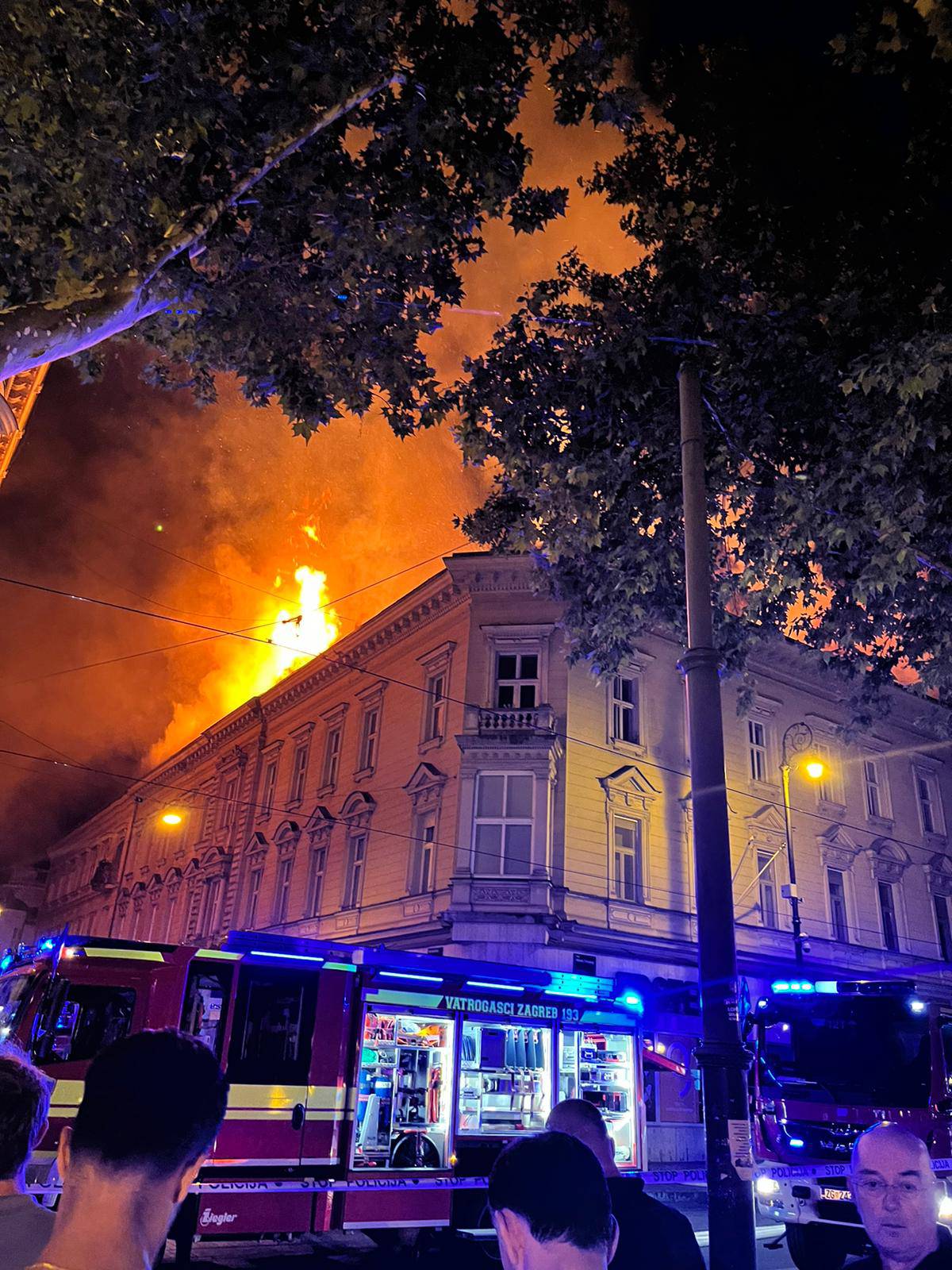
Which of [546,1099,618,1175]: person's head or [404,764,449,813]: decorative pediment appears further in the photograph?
[404,764,449,813]: decorative pediment

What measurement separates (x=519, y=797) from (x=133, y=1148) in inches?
870

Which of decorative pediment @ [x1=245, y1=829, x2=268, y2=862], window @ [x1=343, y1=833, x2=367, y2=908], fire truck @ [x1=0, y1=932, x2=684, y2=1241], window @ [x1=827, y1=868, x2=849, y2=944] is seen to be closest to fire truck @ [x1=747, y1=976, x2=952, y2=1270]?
fire truck @ [x1=0, y1=932, x2=684, y2=1241]

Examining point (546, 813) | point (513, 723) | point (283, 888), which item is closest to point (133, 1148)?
point (546, 813)

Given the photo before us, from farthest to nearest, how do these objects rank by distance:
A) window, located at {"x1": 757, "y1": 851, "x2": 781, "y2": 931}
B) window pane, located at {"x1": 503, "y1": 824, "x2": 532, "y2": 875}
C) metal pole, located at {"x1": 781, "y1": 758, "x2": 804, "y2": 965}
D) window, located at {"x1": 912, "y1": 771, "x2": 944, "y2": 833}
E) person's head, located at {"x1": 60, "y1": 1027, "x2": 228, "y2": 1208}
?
window, located at {"x1": 912, "y1": 771, "x2": 944, "y2": 833}, window, located at {"x1": 757, "y1": 851, "x2": 781, "y2": 931}, window pane, located at {"x1": 503, "y1": 824, "x2": 532, "y2": 875}, metal pole, located at {"x1": 781, "y1": 758, "x2": 804, "y2": 965}, person's head, located at {"x1": 60, "y1": 1027, "x2": 228, "y2": 1208}

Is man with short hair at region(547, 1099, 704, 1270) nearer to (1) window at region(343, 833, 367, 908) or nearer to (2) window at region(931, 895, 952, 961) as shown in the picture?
(1) window at region(343, 833, 367, 908)

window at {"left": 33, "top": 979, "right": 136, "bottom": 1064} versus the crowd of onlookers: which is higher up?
window at {"left": 33, "top": 979, "right": 136, "bottom": 1064}

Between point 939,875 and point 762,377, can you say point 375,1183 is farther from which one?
point 939,875

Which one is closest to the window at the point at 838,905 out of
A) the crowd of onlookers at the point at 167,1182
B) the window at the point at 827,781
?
the window at the point at 827,781

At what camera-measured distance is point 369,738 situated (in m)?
29.9

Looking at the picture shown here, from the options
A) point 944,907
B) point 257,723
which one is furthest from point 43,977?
point 944,907

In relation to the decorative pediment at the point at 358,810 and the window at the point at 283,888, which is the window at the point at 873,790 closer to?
the decorative pediment at the point at 358,810

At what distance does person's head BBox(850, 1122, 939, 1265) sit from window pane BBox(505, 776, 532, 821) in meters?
20.0

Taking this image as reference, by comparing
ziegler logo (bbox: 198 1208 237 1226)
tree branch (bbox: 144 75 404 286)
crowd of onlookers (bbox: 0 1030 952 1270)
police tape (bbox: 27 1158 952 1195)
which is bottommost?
ziegler logo (bbox: 198 1208 237 1226)

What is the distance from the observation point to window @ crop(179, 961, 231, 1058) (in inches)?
386
